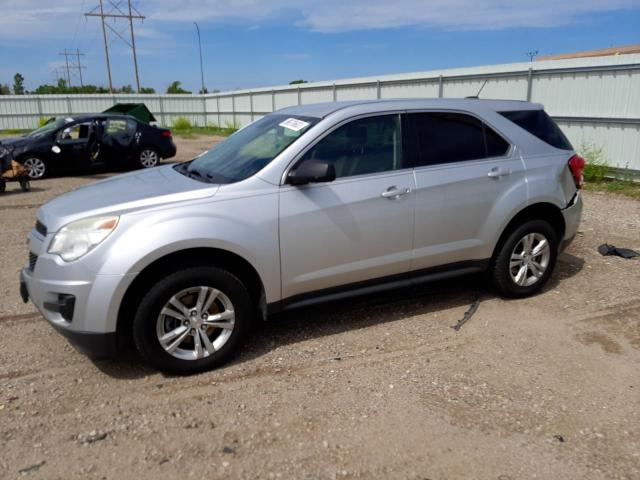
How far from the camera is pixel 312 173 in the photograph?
11.9 feet

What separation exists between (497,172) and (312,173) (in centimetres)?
174

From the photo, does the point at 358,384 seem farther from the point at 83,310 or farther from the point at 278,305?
the point at 83,310

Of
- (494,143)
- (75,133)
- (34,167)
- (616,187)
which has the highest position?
(494,143)

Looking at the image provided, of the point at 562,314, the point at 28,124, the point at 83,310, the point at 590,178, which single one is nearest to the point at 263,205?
the point at 83,310

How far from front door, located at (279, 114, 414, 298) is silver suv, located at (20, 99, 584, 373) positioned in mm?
10

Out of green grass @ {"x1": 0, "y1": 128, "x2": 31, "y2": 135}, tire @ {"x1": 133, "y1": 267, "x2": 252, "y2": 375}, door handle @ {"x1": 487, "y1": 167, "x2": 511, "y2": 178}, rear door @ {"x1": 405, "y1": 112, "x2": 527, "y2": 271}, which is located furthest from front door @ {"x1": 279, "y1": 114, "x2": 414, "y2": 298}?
green grass @ {"x1": 0, "y1": 128, "x2": 31, "y2": 135}

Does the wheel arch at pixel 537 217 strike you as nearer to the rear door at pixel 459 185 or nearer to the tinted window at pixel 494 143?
the rear door at pixel 459 185

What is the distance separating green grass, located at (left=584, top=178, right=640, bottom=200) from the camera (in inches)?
389

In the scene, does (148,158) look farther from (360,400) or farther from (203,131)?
(203,131)

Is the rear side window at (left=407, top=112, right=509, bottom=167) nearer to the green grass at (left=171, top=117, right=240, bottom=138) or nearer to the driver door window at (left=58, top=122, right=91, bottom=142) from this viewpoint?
the driver door window at (left=58, top=122, right=91, bottom=142)

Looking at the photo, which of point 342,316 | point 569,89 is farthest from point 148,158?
point 342,316

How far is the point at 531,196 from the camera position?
4.63 metres

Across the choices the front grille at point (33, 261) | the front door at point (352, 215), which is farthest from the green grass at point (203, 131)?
the front grille at point (33, 261)

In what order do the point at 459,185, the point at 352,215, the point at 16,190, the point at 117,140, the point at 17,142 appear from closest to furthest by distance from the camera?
the point at 352,215, the point at 459,185, the point at 16,190, the point at 17,142, the point at 117,140
